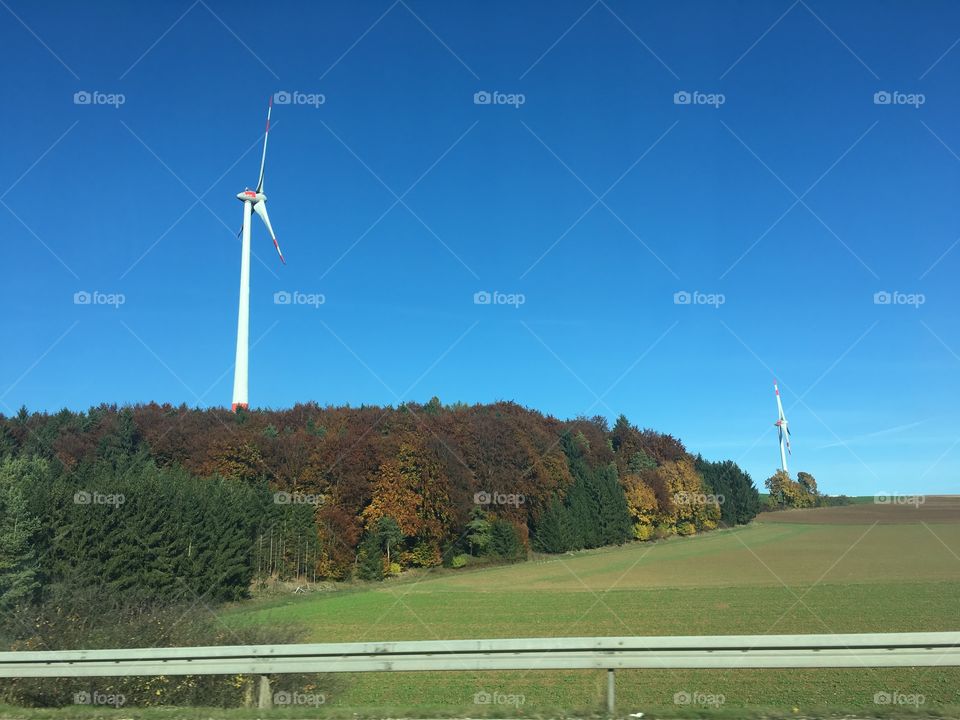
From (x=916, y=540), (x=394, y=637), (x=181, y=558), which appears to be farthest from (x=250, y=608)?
(x=916, y=540)

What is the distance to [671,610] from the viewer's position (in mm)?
33312

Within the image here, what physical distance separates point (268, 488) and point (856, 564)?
4894 cm

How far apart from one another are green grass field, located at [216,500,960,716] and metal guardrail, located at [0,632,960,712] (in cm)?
54

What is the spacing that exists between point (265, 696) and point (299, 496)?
183 ft

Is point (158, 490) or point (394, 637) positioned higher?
point (158, 490)

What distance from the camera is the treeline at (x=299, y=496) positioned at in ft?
139

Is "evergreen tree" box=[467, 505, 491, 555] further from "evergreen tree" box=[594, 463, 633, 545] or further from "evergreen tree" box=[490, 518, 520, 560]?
"evergreen tree" box=[594, 463, 633, 545]

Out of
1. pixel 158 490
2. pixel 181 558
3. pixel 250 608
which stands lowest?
pixel 250 608

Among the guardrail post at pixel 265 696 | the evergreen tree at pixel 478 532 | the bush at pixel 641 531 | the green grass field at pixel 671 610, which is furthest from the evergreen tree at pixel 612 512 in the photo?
the guardrail post at pixel 265 696

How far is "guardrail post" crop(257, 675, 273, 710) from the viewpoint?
9289 mm

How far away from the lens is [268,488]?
63438 millimetres

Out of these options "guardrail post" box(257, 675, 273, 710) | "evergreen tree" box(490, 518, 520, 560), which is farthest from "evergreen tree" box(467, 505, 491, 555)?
"guardrail post" box(257, 675, 273, 710)

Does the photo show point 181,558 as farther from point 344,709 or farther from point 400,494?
point 344,709

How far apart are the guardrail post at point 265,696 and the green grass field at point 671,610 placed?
98 centimetres
